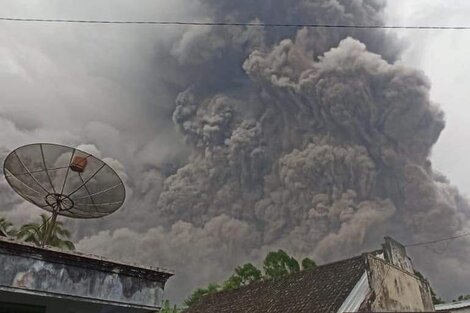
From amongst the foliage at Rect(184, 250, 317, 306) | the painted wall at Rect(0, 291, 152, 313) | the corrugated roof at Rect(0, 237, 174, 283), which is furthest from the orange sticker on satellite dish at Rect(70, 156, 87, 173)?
the foliage at Rect(184, 250, 317, 306)

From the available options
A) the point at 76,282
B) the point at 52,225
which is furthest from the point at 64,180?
the point at 76,282

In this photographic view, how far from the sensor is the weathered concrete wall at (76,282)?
28.1ft

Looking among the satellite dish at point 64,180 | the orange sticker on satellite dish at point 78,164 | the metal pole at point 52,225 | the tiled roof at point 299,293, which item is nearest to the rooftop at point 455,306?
the tiled roof at point 299,293

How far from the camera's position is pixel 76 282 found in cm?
922

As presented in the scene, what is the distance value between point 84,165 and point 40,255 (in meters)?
2.81

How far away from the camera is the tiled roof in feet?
53.6

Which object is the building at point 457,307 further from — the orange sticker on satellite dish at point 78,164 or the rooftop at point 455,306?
the orange sticker on satellite dish at point 78,164

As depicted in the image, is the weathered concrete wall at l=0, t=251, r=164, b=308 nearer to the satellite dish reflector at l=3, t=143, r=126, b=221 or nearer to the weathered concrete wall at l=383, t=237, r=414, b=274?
the satellite dish reflector at l=3, t=143, r=126, b=221

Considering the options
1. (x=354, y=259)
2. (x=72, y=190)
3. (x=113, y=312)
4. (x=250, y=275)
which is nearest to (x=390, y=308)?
(x=354, y=259)

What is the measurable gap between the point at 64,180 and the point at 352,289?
1012 cm

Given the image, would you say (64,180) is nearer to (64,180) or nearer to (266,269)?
(64,180)

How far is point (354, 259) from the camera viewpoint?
18.4 m

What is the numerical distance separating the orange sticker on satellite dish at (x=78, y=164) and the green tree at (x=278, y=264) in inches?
1101

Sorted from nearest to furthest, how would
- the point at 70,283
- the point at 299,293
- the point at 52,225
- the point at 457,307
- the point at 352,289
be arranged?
the point at 70,283
the point at 52,225
the point at 352,289
the point at 299,293
the point at 457,307
